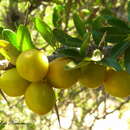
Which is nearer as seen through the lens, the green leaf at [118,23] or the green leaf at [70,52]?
the green leaf at [70,52]

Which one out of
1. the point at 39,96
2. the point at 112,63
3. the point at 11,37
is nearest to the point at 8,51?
the point at 11,37

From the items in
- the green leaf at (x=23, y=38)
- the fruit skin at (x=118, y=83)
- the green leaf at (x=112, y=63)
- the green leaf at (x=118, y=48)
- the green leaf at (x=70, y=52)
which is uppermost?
the green leaf at (x=23, y=38)

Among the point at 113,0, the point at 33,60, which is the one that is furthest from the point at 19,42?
the point at 113,0

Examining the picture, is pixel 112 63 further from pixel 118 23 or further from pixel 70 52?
pixel 118 23

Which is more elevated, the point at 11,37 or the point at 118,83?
the point at 11,37

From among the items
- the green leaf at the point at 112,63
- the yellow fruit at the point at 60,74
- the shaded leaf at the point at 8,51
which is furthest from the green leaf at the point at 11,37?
the green leaf at the point at 112,63

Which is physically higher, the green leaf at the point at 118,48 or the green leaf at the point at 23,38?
the green leaf at the point at 23,38

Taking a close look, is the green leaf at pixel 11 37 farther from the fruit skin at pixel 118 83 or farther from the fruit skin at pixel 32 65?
the fruit skin at pixel 118 83

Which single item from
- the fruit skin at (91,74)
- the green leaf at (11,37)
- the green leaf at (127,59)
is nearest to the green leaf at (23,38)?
the green leaf at (11,37)
